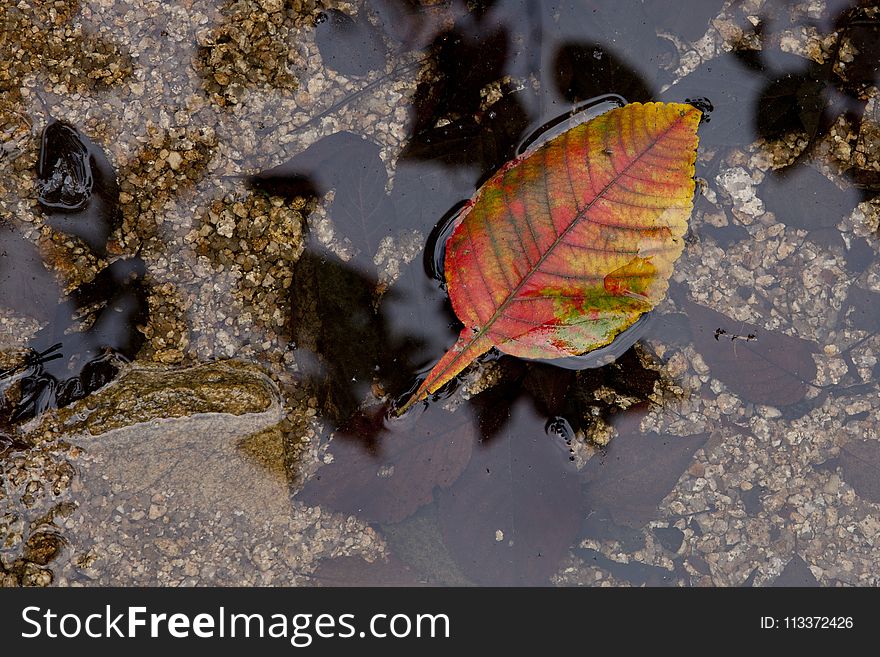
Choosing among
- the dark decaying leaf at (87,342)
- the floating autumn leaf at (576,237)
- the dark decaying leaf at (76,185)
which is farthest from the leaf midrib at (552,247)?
the dark decaying leaf at (76,185)

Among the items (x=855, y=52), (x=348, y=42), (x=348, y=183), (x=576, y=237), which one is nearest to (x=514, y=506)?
(x=576, y=237)

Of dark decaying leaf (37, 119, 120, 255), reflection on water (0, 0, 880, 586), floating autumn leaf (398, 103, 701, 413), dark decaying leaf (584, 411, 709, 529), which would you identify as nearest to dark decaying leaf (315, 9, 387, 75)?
reflection on water (0, 0, 880, 586)

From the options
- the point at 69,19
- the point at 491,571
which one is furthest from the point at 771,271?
the point at 69,19

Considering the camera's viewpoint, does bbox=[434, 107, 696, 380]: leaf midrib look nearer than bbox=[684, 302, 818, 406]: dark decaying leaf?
Yes

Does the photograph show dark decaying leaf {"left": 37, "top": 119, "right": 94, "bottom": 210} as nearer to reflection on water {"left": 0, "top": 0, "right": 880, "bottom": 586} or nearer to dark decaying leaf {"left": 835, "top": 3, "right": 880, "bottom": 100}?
reflection on water {"left": 0, "top": 0, "right": 880, "bottom": 586}

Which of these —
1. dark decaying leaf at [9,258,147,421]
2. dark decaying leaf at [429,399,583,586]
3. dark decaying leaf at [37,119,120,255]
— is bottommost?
dark decaying leaf at [429,399,583,586]

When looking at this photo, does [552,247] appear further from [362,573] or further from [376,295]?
[362,573]
